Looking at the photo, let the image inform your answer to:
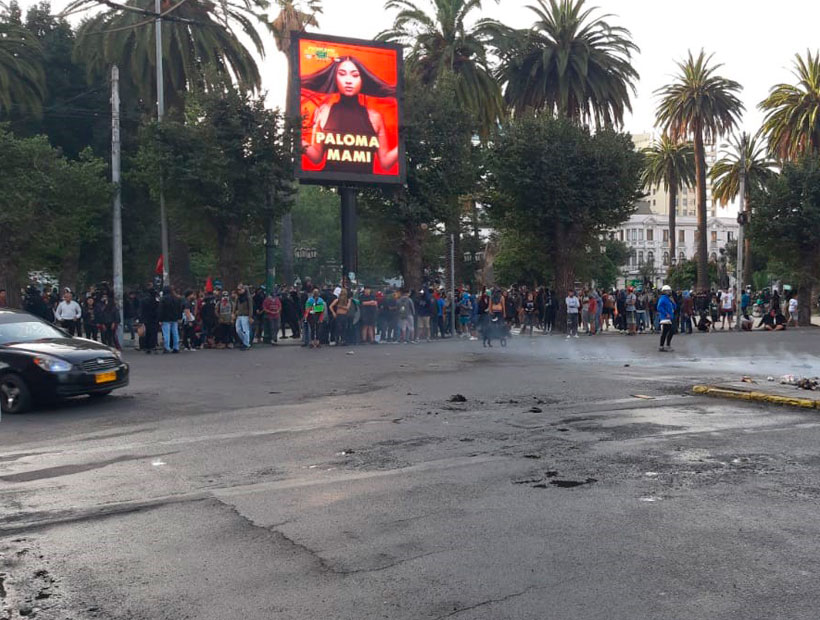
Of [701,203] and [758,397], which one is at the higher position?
[701,203]

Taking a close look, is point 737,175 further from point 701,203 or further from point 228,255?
point 228,255

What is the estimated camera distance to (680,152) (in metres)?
67.1

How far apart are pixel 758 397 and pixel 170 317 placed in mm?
14623

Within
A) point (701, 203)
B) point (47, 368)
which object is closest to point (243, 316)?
point (47, 368)

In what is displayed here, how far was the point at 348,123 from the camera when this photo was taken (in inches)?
1182

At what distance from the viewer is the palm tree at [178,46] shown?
3056 cm

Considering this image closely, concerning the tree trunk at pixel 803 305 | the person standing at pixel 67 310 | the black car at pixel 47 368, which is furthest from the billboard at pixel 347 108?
the tree trunk at pixel 803 305

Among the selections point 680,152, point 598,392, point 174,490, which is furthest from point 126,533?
point 680,152

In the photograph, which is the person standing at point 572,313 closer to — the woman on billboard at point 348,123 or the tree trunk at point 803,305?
the woman on billboard at point 348,123

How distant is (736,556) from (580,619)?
1438 millimetres

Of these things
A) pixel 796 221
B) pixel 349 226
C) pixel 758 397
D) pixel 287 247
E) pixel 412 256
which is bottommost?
pixel 758 397

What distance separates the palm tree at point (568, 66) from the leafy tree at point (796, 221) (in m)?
8.05

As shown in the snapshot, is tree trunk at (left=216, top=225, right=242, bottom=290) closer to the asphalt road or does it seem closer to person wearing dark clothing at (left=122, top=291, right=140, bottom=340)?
person wearing dark clothing at (left=122, top=291, right=140, bottom=340)

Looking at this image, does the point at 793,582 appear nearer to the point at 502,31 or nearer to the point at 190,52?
the point at 190,52
